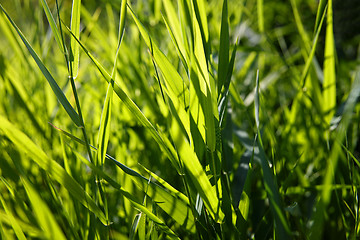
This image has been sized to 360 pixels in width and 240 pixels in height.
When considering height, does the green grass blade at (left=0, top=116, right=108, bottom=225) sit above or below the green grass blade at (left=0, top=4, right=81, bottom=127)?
below

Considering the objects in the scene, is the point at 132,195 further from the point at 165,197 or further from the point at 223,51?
the point at 223,51

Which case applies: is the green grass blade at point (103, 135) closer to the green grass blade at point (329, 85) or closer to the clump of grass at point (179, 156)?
the clump of grass at point (179, 156)

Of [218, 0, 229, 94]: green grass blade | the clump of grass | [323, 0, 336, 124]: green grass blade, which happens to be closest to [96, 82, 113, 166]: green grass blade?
the clump of grass

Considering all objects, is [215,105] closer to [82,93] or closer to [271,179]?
[271,179]

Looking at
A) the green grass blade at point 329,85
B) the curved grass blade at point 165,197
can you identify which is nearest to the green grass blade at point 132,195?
the curved grass blade at point 165,197

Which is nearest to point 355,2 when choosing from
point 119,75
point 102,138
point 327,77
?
point 327,77

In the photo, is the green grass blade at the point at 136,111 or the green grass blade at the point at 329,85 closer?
the green grass blade at the point at 136,111

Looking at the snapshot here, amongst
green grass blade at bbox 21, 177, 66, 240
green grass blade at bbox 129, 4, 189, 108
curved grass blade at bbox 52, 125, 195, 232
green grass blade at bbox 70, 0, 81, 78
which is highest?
green grass blade at bbox 70, 0, 81, 78

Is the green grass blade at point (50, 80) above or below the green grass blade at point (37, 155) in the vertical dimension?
above

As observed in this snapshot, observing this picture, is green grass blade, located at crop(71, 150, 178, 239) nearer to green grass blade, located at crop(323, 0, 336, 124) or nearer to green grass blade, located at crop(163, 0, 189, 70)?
green grass blade, located at crop(163, 0, 189, 70)

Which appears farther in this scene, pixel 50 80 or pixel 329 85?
pixel 329 85

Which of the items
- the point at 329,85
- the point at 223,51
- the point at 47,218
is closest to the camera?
the point at 47,218

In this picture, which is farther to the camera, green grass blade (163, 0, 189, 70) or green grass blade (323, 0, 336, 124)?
green grass blade (323, 0, 336, 124)

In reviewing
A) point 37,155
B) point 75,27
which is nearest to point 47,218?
point 37,155
